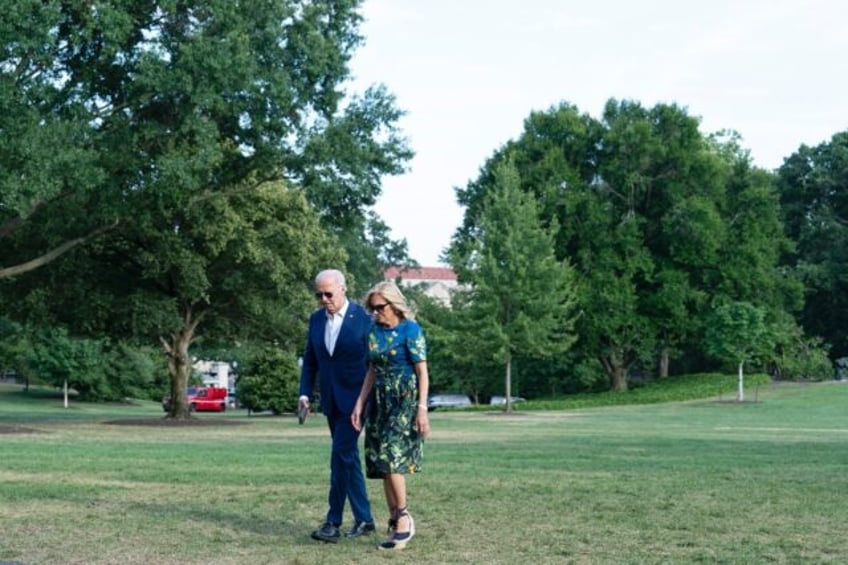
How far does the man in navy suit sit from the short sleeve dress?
270mm

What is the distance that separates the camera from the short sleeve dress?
8016mm

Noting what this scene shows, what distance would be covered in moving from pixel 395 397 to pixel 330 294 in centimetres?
93

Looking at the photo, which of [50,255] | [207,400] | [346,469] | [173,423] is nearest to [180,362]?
[173,423]

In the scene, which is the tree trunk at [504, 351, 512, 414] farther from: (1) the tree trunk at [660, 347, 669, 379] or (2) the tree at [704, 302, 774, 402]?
(1) the tree trunk at [660, 347, 669, 379]

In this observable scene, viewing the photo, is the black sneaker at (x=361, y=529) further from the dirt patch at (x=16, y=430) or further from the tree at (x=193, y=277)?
the tree at (x=193, y=277)

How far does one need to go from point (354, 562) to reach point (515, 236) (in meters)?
38.1

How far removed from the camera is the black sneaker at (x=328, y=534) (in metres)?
8.03

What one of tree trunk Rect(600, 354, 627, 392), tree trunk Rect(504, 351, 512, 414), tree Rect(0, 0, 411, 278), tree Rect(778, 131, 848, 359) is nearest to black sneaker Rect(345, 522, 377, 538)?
tree Rect(0, 0, 411, 278)

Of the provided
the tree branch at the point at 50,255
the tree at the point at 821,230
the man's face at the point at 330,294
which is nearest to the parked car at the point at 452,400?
the tree at the point at 821,230

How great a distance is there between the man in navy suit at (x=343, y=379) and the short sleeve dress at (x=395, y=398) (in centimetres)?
27

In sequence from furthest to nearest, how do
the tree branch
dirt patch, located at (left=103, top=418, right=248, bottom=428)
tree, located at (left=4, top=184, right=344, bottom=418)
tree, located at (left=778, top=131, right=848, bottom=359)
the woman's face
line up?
tree, located at (left=778, top=131, right=848, bottom=359) < dirt patch, located at (left=103, top=418, right=248, bottom=428) < tree, located at (left=4, top=184, right=344, bottom=418) < the tree branch < the woman's face

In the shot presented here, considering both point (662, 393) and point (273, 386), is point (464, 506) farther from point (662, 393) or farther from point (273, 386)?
point (662, 393)

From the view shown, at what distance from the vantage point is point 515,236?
148 feet

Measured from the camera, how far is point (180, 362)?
37.2 metres
